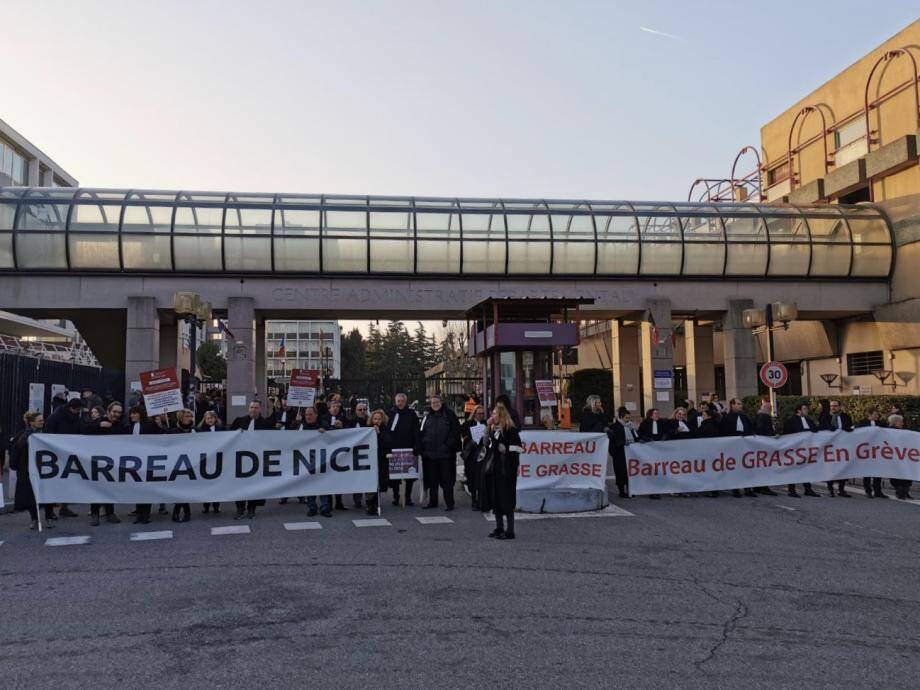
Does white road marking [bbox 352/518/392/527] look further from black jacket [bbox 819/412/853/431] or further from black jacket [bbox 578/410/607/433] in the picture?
black jacket [bbox 819/412/853/431]

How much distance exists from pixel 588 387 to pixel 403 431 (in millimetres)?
27928

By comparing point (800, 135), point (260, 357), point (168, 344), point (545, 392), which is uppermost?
point (800, 135)

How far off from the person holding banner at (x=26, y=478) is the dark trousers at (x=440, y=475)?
5513mm

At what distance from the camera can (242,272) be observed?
85.7ft

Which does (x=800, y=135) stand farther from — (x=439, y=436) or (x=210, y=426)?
(x=210, y=426)

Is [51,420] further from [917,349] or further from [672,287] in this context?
[917,349]

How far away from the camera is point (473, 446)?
12016mm

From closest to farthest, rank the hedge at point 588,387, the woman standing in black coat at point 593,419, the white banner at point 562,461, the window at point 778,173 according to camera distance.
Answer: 1. the white banner at point 562,461
2. the woman standing in black coat at point 593,419
3. the window at point 778,173
4. the hedge at point 588,387

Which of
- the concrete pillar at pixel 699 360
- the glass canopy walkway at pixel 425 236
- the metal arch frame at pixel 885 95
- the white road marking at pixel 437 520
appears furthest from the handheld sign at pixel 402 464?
the metal arch frame at pixel 885 95

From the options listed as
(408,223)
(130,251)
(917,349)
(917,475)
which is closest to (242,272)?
(130,251)

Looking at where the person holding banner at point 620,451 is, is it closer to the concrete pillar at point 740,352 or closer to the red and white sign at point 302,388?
the red and white sign at point 302,388

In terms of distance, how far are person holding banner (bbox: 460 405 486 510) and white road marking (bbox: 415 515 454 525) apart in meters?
0.93

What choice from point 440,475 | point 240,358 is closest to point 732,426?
point 440,475

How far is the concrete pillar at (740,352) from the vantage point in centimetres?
2802
